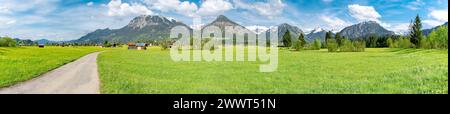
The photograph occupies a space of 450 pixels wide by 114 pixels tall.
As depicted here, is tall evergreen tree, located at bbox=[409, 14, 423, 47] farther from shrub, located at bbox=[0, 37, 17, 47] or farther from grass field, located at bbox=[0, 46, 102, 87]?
shrub, located at bbox=[0, 37, 17, 47]

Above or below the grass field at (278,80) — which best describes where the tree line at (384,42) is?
above

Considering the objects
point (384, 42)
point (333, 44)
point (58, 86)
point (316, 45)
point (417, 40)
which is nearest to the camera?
point (58, 86)

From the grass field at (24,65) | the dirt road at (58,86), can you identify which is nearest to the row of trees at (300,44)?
the grass field at (24,65)

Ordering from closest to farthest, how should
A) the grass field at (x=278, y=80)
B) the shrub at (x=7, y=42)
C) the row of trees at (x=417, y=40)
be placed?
the grass field at (x=278, y=80) < the shrub at (x=7, y=42) < the row of trees at (x=417, y=40)

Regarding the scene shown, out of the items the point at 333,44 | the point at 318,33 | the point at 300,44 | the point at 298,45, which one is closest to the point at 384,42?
the point at 333,44

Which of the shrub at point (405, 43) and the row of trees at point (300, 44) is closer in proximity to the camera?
the shrub at point (405, 43)

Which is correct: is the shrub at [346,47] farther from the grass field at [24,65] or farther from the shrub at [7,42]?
the shrub at [7,42]

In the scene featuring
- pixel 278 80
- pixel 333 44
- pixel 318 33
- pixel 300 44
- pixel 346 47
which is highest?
pixel 318 33

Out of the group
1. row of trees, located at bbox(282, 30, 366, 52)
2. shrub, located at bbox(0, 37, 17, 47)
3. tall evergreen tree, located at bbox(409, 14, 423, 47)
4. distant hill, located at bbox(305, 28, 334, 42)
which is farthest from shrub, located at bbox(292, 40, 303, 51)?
shrub, located at bbox(0, 37, 17, 47)

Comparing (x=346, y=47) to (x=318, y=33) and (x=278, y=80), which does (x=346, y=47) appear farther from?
(x=278, y=80)

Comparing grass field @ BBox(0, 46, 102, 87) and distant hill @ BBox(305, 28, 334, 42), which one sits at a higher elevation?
distant hill @ BBox(305, 28, 334, 42)
